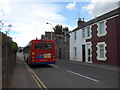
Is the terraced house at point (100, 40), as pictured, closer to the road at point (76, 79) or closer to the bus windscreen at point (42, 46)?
the road at point (76, 79)

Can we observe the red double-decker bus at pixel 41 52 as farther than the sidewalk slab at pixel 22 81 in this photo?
Yes

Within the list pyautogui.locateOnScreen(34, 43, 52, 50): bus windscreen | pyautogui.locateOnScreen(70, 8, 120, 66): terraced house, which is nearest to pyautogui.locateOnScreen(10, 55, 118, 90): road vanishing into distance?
pyautogui.locateOnScreen(34, 43, 52, 50): bus windscreen

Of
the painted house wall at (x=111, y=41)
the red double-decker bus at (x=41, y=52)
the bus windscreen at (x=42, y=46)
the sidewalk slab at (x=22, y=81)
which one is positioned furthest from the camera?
the painted house wall at (x=111, y=41)

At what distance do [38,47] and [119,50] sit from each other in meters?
9.03

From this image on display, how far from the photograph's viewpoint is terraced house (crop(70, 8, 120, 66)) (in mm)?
18453

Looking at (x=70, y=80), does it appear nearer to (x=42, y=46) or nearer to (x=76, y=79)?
(x=76, y=79)

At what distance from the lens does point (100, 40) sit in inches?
841

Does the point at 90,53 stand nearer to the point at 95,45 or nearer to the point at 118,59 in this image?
the point at 95,45

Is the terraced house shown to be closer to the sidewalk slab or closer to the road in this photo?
the road

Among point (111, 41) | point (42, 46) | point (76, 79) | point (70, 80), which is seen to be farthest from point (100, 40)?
point (70, 80)

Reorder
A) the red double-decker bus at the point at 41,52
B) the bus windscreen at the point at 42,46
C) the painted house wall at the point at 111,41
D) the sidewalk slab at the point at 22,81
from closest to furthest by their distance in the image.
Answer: the sidewalk slab at the point at 22,81 < the red double-decker bus at the point at 41,52 < the bus windscreen at the point at 42,46 < the painted house wall at the point at 111,41

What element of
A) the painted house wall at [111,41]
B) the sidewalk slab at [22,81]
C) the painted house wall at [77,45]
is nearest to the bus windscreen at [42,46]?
the sidewalk slab at [22,81]

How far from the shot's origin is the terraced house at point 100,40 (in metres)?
18.5

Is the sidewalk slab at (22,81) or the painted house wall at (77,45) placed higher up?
the painted house wall at (77,45)
